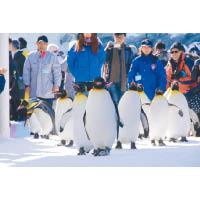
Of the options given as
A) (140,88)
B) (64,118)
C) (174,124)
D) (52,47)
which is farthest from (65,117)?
(174,124)

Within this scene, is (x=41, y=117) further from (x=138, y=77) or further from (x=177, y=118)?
(x=177, y=118)

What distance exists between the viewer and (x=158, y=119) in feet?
15.3

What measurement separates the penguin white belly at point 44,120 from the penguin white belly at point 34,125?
3 centimetres

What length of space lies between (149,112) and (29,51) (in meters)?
1.10

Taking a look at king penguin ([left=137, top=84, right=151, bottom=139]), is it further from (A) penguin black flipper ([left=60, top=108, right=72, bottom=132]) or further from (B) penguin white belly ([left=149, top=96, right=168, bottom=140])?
(A) penguin black flipper ([left=60, top=108, right=72, bottom=132])

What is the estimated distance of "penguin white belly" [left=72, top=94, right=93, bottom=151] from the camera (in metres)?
4.12

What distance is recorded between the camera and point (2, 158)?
4.10 meters

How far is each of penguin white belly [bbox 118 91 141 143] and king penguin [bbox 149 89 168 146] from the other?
10.3 inches

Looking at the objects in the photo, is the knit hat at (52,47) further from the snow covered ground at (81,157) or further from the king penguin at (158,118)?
the king penguin at (158,118)

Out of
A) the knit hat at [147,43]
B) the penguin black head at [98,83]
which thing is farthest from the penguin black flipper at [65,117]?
the knit hat at [147,43]

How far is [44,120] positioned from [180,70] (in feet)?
4.10

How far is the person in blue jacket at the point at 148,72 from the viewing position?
4.60 meters
